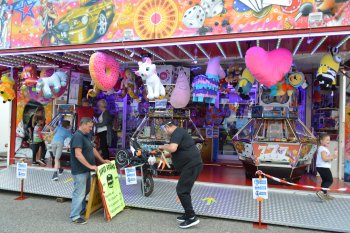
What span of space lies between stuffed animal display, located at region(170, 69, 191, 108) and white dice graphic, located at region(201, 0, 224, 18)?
2217 mm

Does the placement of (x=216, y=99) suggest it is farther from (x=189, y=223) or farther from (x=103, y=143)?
(x=189, y=223)

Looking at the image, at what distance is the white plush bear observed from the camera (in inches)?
296

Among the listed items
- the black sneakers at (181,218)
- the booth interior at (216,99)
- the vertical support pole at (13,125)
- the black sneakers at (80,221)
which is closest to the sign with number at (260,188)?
the black sneakers at (181,218)

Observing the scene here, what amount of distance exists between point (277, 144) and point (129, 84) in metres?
3.88

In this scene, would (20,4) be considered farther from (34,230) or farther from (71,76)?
(34,230)

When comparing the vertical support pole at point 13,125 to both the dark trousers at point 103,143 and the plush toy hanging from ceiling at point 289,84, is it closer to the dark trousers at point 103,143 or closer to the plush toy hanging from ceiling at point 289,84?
the dark trousers at point 103,143

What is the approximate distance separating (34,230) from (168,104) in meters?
4.34

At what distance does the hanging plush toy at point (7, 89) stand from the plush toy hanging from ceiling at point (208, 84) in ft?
17.4

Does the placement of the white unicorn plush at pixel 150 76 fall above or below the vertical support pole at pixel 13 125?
above

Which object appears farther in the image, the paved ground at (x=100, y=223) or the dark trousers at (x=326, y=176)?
the dark trousers at (x=326, y=176)

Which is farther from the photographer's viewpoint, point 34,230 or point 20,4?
point 20,4

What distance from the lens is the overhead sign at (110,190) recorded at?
4.91 meters

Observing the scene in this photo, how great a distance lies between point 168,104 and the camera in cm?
789

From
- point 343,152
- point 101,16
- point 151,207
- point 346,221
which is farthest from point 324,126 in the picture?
point 101,16
